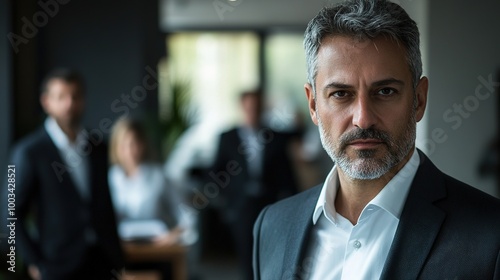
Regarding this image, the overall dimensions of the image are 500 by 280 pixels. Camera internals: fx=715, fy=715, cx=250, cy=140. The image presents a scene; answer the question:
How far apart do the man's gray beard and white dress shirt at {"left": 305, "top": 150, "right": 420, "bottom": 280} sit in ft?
0.20

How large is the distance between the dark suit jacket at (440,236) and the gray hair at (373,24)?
0.67 ft

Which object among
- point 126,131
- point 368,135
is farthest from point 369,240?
point 126,131

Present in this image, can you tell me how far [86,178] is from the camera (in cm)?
380

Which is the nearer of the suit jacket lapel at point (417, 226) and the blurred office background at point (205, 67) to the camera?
the suit jacket lapel at point (417, 226)

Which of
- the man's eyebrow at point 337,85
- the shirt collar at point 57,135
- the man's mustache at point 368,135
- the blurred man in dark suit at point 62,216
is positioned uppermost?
the man's eyebrow at point 337,85

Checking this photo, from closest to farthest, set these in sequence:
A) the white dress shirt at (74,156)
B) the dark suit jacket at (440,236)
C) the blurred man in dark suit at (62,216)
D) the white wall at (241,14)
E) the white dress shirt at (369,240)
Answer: the dark suit jacket at (440,236) < the white dress shirt at (369,240) < the blurred man in dark suit at (62,216) < the white dress shirt at (74,156) < the white wall at (241,14)

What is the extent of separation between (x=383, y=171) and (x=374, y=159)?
0.09 feet

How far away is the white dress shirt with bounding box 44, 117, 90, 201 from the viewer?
148 inches

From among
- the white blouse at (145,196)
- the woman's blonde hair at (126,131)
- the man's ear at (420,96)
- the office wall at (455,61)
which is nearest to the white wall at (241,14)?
the woman's blonde hair at (126,131)

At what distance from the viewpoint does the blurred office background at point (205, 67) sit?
15.5 feet

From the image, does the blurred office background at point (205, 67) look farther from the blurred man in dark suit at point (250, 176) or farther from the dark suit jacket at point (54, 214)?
the dark suit jacket at point (54, 214)

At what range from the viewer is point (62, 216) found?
3676mm

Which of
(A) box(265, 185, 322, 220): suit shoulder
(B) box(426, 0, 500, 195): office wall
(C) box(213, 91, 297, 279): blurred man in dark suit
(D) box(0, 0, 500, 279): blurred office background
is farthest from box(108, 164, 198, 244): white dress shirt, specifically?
(A) box(265, 185, 322, 220): suit shoulder

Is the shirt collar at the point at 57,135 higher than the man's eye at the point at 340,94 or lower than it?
lower
